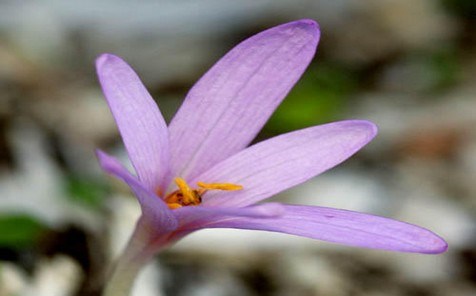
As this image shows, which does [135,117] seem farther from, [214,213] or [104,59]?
[214,213]

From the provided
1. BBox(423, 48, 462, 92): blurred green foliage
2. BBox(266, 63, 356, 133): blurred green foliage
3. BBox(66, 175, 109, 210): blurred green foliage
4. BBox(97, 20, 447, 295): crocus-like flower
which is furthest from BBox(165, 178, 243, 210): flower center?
BBox(423, 48, 462, 92): blurred green foliage

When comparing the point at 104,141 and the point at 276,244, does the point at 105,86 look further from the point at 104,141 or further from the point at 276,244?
the point at 104,141

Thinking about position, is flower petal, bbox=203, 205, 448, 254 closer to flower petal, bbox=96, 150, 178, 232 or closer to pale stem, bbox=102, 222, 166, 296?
flower petal, bbox=96, 150, 178, 232


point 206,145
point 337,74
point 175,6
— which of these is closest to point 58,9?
point 175,6

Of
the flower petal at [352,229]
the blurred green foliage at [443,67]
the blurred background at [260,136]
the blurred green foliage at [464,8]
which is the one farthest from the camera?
the blurred green foliage at [464,8]

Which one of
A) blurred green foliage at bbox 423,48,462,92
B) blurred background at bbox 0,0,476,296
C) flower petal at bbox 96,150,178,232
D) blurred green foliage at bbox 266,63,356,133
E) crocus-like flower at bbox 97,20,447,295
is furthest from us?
blurred green foliage at bbox 423,48,462,92

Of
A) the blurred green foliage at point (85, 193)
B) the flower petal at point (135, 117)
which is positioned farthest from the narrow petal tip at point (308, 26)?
the blurred green foliage at point (85, 193)

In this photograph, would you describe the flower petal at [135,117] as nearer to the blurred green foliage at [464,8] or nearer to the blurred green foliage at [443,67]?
the blurred green foliage at [443,67]
